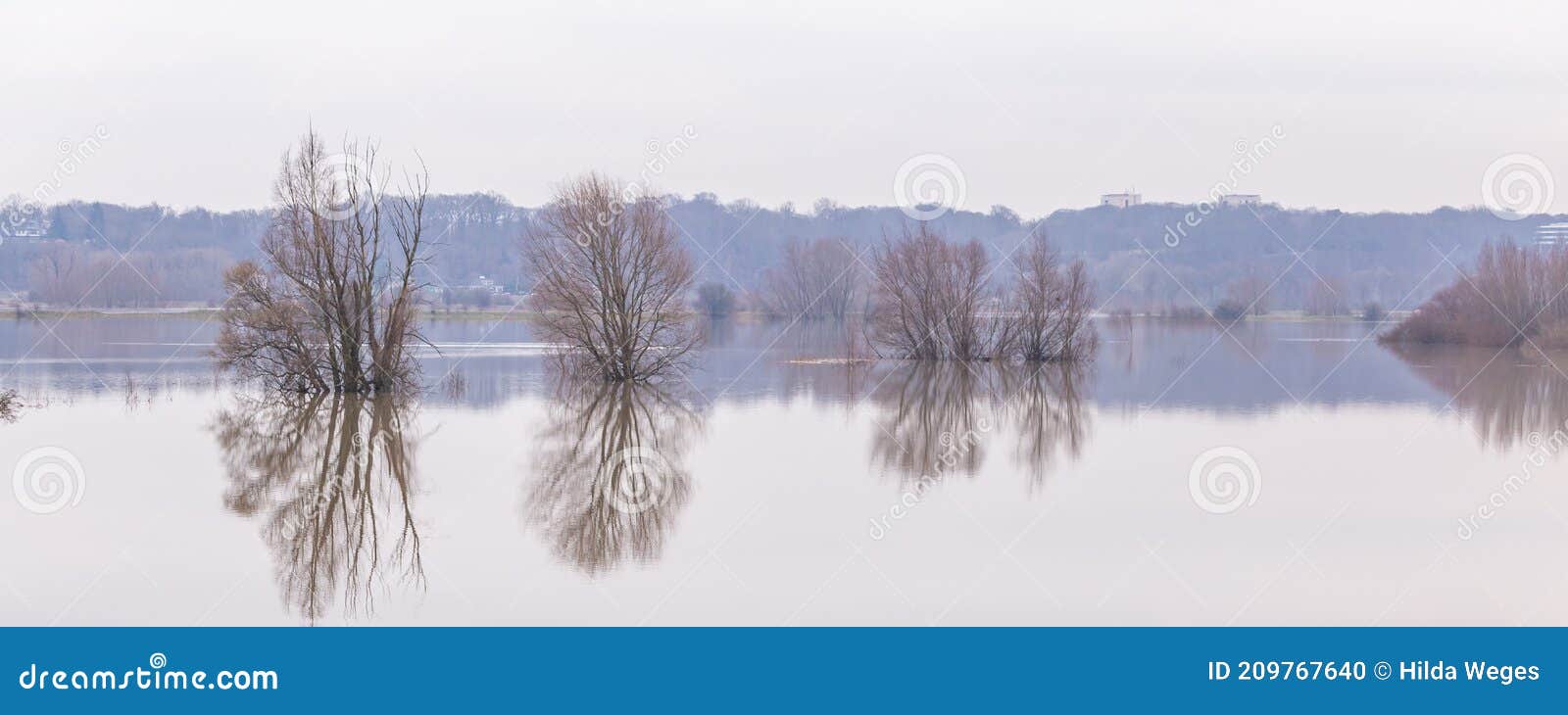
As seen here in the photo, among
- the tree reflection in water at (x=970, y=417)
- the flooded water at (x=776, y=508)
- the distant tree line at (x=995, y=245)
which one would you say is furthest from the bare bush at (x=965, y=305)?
the distant tree line at (x=995, y=245)

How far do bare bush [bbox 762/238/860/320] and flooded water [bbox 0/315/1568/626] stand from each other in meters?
60.1

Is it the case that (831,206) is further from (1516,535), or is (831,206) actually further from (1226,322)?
(1516,535)

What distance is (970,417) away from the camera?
2128 centimetres

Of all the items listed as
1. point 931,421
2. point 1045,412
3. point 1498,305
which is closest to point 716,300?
point 1498,305

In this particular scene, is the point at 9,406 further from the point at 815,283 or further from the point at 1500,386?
the point at 815,283

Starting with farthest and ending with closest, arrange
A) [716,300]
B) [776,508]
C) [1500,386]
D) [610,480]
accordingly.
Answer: [716,300]
[1500,386]
[610,480]
[776,508]

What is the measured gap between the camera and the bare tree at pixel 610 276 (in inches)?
1068

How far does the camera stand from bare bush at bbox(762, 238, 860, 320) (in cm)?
8556

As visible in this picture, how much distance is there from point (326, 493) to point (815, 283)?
7519 cm

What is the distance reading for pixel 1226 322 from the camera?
268 ft

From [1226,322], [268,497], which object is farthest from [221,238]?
[268,497]

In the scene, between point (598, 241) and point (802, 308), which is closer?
point (598, 241)

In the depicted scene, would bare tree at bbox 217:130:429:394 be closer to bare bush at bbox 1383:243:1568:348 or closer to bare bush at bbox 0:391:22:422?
bare bush at bbox 0:391:22:422
